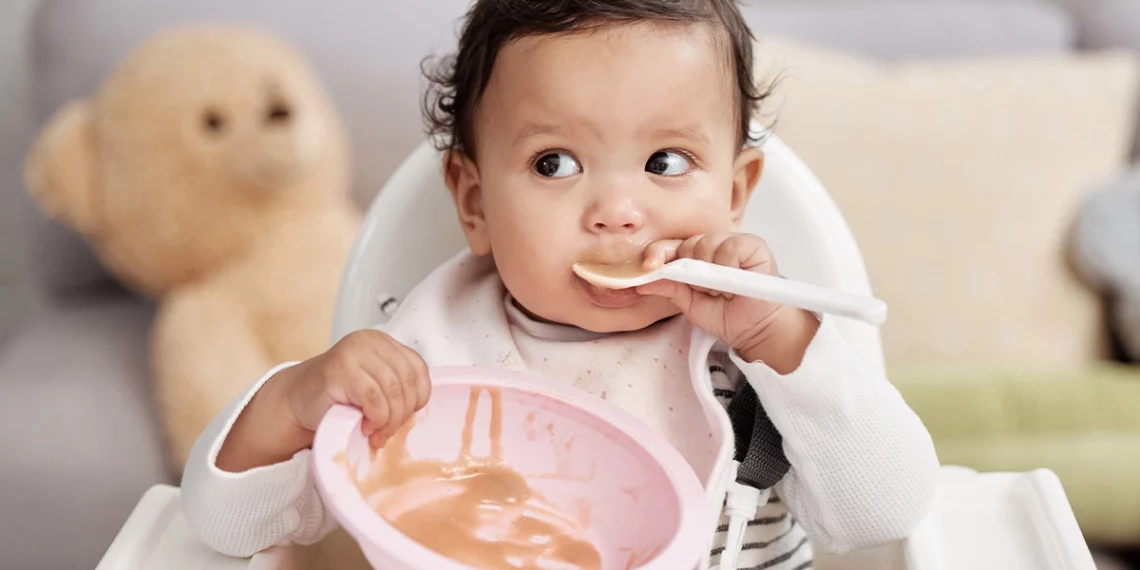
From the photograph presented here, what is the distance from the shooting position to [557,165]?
75 cm

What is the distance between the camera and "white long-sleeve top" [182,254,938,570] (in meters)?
0.71

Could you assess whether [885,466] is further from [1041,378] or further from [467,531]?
[1041,378]

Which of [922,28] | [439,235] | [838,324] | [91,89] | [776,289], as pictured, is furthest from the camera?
[922,28]

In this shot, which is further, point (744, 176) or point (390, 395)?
point (744, 176)

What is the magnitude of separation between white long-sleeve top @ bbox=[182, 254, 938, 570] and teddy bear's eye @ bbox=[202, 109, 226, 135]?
71cm

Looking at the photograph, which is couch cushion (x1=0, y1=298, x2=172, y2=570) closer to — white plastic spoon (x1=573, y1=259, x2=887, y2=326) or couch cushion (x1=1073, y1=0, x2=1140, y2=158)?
white plastic spoon (x1=573, y1=259, x2=887, y2=326)

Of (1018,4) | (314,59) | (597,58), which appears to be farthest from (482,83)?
(1018,4)

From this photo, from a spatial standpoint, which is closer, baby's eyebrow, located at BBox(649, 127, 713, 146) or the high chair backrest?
baby's eyebrow, located at BBox(649, 127, 713, 146)

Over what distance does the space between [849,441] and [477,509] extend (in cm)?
25

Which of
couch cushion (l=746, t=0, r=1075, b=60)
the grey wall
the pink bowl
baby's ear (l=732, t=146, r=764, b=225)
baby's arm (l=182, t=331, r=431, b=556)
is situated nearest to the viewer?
the pink bowl

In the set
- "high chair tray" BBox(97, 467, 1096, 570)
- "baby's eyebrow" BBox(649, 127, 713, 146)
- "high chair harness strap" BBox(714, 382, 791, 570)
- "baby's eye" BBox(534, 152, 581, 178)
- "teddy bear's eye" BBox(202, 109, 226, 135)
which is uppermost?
"baby's eyebrow" BBox(649, 127, 713, 146)

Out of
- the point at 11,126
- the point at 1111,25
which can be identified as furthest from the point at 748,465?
the point at 11,126

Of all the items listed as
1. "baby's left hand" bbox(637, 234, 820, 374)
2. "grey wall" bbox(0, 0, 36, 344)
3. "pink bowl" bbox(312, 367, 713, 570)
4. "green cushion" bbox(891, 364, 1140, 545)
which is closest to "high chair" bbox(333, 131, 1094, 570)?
"baby's left hand" bbox(637, 234, 820, 374)

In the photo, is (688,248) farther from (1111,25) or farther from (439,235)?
(1111,25)
